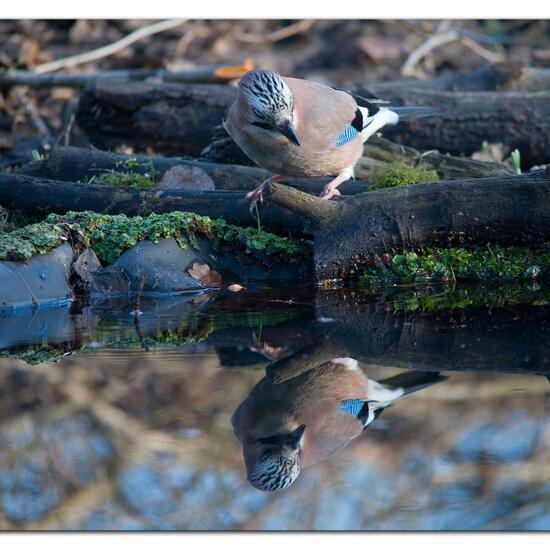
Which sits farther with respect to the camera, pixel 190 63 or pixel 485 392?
pixel 190 63

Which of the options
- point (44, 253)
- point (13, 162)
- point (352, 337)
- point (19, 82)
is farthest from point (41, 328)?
point (19, 82)

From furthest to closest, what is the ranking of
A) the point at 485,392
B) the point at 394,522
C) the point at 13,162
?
1. the point at 13,162
2. the point at 485,392
3. the point at 394,522

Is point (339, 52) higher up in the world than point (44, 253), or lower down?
lower down

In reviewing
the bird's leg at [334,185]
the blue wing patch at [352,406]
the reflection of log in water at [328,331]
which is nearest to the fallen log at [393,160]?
the bird's leg at [334,185]

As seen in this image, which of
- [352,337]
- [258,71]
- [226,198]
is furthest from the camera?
[226,198]

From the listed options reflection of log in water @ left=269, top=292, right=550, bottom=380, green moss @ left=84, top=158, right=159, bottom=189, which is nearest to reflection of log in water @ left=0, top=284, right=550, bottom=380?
reflection of log in water @ left=269, top=292, right=550, bottom=380

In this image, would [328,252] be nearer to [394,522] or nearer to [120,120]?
[394,522]
